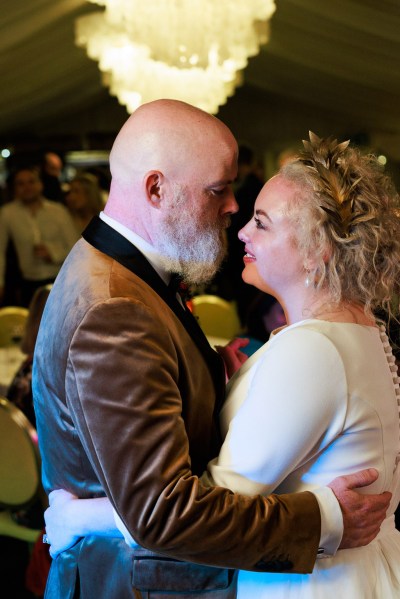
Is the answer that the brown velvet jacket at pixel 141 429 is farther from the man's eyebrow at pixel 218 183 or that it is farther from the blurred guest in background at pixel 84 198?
the blurred guest in background at pixel 84 198

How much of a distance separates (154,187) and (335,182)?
0.34m

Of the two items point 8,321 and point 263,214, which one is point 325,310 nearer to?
point 263,214

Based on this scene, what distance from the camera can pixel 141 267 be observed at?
1637 mm

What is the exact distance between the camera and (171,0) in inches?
237

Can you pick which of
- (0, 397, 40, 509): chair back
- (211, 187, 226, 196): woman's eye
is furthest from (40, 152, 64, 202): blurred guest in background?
(211, 187, 226, 196): woman's eye

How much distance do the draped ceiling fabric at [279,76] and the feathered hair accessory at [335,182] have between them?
19.2 ft

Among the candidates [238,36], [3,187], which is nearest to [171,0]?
[238,36]

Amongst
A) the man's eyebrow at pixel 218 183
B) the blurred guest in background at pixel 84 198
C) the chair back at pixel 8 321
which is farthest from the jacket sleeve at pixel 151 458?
the blurred guest in background at pixel 84 198

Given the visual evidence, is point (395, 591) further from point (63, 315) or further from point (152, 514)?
point (63, 315)

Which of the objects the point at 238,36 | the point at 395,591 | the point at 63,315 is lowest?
the point at 238,36

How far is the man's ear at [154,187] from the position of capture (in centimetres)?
162

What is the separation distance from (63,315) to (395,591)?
822 mm

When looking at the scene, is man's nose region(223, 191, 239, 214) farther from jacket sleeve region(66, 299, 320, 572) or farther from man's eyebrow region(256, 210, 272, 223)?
jacket sleeve region(66, 299, 320, 572)

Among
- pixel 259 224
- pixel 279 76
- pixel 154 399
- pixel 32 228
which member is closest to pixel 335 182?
pixel 259 224
